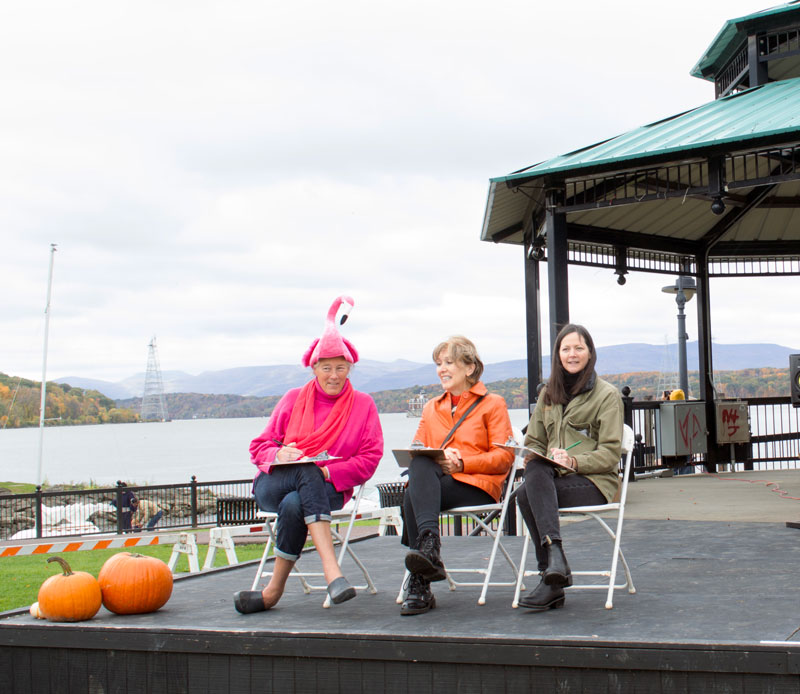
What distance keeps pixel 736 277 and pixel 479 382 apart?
8.75 metres

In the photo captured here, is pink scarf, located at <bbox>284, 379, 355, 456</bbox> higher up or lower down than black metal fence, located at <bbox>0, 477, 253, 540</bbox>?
higher up

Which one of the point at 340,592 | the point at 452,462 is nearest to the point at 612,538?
the point at 452,462

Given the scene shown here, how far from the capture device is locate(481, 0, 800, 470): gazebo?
25.0ft

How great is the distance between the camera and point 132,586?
13.8 feet

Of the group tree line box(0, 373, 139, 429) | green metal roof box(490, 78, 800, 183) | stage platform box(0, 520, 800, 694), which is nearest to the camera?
stage platform box(0, 520, 800, 694)

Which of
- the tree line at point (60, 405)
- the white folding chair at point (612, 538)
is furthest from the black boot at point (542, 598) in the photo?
the tree line at point (60, 405)

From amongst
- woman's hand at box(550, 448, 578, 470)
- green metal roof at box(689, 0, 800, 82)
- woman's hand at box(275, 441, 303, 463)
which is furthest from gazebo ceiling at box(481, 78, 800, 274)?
woman's hand at box(275, 441, 303, 463)

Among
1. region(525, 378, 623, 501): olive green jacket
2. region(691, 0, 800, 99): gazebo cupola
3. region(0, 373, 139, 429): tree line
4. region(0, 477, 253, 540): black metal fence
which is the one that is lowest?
region(0, 477, 253, 540): black metal fence

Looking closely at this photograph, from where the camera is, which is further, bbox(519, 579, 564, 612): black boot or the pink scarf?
the pink scarf

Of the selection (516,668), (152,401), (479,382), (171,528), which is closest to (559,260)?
(479,382)

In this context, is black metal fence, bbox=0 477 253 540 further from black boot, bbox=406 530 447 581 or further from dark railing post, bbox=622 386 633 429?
black boot, bbox=406 530 447 581

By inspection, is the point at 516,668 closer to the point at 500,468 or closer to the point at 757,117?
the point at 500,468

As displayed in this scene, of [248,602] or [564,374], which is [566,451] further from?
[248,602]

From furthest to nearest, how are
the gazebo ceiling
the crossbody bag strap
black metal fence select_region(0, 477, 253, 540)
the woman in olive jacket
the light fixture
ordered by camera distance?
black metal fence select_region(0, 477, 253, 540) < the light fixture < the gazebo ceiling < the crossbody bag strap < the woman in olive jacket
